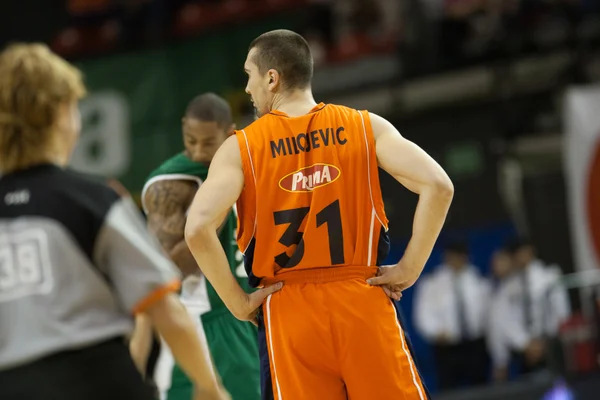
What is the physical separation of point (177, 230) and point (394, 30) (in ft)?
41.1

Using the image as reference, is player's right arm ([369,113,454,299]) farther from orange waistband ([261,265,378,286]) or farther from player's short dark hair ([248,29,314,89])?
player's short dark hair ([248,29,314,89])

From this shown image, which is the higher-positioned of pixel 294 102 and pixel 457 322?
pixel 294 102

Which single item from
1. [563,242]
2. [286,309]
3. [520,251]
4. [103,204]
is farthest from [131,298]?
[563,242]

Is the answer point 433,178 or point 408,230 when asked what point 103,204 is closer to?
point 433,178

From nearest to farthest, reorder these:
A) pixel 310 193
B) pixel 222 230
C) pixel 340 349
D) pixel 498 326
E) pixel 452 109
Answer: pixel 340 349 → pixel 310 193 → pixel 222 230 → pixel 498 326 → pixel 452 109

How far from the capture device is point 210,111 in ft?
18.9

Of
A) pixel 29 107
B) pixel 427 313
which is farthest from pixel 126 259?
pixel 427 313

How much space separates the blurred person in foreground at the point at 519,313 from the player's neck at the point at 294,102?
8646 mm

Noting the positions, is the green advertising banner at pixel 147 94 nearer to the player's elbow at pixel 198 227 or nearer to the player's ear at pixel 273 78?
the player's ear at pixel 273 78

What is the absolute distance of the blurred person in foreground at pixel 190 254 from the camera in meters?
5.62

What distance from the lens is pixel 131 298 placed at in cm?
332

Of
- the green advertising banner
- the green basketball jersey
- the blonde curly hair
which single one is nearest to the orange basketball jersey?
the blonde curly hair

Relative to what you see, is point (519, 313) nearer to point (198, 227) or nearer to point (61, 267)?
point (198, 227)

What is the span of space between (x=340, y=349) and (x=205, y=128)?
195 centimetres
